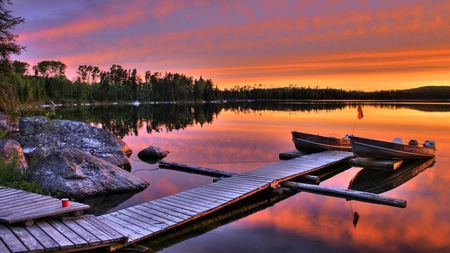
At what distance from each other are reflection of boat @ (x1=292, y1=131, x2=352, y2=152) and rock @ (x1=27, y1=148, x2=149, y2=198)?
37.7 feet

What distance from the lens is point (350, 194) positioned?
39.6 feet

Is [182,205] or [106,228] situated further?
[182,205]

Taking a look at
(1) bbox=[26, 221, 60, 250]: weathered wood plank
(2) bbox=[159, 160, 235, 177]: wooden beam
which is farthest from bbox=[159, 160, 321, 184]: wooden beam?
(1) bbox=[26, 221, 60, 250]: weathered wood plank

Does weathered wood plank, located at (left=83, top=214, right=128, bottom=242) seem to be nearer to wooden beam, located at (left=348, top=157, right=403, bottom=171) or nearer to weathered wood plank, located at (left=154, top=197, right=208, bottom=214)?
weathered wood plank, located at (left=154, top=197, right=208, bottom=214)

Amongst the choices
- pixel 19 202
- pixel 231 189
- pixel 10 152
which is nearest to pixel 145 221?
pixel 19 202

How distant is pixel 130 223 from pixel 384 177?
515 inches

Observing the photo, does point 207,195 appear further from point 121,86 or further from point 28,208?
point 121,86

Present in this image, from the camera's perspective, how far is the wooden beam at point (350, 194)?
37.1 feet

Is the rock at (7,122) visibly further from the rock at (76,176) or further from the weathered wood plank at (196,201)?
the weathered wood plank at (196,201)

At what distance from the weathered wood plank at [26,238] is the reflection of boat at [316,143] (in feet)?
55.6

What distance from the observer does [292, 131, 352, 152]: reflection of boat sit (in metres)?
21.1

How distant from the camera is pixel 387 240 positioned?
914cm

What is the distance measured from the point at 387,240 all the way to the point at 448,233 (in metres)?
2.11

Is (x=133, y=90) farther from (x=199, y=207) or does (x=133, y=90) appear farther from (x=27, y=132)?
(x=199, y=207)
